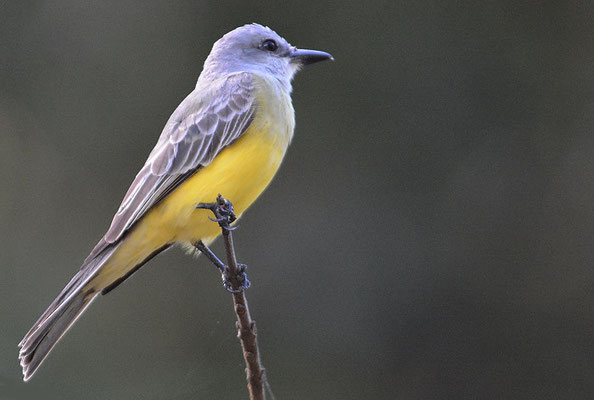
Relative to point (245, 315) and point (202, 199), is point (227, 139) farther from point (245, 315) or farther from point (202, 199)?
point (245, 315)

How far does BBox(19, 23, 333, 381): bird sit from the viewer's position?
14.1 feet

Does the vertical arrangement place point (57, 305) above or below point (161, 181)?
below

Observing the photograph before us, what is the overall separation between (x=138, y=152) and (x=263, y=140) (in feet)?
12.6

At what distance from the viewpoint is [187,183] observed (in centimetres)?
451

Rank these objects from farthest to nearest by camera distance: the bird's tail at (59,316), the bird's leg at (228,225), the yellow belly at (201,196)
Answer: the yellow belly at (201,196), the bird's tail at (59,316), the bird's leg at (228,225)

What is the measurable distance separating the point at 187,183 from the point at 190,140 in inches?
13.2

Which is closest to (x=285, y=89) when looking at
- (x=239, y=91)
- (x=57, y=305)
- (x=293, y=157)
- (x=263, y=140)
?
(x=239, y=91)

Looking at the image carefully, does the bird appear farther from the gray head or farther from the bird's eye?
the bird's eye

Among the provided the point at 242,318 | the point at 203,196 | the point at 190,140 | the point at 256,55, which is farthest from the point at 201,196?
the point at 256,55

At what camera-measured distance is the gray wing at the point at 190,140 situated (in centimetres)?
451

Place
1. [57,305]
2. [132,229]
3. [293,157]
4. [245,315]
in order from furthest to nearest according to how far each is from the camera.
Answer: [293,157], [132,229], [57,305], [245,315]

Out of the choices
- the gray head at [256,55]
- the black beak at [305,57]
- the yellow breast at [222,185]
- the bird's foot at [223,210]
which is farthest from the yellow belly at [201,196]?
the black beak at [305,57]

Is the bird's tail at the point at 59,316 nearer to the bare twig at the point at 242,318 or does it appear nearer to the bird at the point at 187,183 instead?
the bird at the point at 187,183

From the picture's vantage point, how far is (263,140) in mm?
4613
